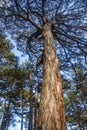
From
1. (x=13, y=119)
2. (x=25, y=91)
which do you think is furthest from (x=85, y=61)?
(x=13, y=119)

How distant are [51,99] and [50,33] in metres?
3.12

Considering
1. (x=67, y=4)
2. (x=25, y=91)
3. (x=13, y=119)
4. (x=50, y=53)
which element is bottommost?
(x=13, y=119)

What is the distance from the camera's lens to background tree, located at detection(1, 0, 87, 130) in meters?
4.91

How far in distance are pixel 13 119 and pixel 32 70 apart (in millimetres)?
6658

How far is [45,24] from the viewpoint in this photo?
319 inches

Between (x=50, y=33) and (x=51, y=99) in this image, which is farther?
(x=50, y=33)

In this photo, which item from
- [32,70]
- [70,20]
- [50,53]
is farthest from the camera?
[32,70]

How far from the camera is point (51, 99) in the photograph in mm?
4836

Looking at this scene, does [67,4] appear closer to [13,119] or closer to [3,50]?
[3,50]

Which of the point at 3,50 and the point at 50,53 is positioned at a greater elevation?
the point at 3,50

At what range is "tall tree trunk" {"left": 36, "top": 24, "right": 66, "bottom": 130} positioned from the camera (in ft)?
14.1

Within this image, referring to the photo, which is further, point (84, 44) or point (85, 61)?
point (85, 61)

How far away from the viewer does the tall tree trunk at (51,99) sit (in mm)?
4312

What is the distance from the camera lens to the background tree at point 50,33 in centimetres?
491
